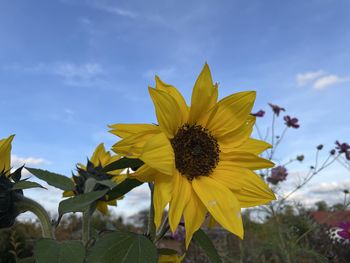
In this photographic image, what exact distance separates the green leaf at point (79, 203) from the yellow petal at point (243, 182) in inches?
10.5

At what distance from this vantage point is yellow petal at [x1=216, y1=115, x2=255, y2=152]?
108 cm

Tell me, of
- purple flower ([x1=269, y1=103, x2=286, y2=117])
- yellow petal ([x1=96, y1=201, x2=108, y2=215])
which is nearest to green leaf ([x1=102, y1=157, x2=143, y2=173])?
yellow petal ([x1=96, y1=201, x2=108, y2=215])

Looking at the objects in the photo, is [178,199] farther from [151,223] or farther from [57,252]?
[57,252]

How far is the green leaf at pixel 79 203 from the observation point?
87cm

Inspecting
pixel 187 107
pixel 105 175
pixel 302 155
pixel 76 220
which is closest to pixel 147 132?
pixel 187 107

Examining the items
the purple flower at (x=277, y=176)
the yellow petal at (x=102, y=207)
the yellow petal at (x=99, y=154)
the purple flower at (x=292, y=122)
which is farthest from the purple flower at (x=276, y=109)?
the yellow petal at (x=102, y=207)

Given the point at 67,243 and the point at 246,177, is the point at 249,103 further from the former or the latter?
the point at 67,243

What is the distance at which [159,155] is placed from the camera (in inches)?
32.1

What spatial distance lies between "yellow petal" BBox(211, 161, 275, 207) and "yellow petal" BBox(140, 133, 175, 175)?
0.64 feet

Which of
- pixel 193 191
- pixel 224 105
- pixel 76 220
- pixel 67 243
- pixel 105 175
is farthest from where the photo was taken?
pixel 76 220

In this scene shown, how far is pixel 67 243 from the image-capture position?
83 centimetres

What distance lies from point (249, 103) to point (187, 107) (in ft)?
Result: 0.53

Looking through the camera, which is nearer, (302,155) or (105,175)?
(105,175)

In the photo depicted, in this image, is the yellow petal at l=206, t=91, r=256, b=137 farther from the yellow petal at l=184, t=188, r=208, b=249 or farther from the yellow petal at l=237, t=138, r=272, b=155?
the yellow petal at l=184, t=188, r=208, b=249
